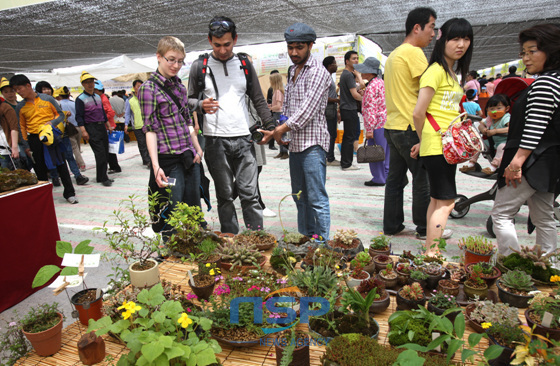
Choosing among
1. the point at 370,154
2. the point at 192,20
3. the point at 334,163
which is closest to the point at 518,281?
the point at 370,154

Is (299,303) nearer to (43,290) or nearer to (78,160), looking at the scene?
(43,290)

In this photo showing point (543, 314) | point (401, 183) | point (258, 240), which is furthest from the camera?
point (401, 183)

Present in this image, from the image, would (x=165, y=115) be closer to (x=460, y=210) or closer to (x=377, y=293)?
(x=377, y=293)

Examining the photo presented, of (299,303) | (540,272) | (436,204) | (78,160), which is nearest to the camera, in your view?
(299,303)

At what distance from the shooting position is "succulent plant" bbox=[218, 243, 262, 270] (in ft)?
6.93

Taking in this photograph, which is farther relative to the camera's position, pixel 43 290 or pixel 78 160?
pixel 78 160

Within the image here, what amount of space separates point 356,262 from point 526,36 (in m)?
1.71

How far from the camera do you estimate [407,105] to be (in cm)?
296

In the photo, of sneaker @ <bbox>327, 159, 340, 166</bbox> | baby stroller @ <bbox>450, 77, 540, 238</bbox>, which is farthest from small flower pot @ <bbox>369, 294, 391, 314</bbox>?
sneaker @ <bbox>327, 159, 340, 166</bbox>

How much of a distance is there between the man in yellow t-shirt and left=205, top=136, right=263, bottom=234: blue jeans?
127 cm

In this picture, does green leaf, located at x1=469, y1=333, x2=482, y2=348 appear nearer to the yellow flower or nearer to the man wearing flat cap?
the yellow flower

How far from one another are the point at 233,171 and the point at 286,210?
1634 mm

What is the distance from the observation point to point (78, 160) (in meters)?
6.96

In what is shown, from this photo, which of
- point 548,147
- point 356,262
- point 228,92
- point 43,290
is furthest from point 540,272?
point 43,290
